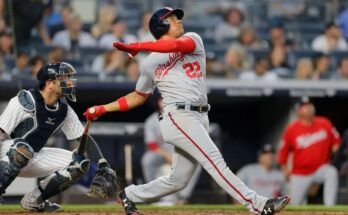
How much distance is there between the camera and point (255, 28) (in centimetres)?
1367

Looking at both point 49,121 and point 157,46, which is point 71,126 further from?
point 157,46

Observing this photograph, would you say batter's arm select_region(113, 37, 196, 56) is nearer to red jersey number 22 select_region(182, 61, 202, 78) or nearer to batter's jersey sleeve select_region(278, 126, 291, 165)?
red jersey number 22 select_region(182, 61, 202, 78)

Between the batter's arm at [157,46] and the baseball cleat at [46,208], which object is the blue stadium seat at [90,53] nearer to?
the baseball cleat at [46,208]

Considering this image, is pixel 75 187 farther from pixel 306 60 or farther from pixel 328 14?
pixel 328 14

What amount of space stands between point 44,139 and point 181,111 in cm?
121

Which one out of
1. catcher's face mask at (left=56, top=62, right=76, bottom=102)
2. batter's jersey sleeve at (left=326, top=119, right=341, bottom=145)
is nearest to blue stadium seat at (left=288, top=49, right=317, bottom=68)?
batter's jersey sleeve at (left=326, top=119, right=341, bottom=145)

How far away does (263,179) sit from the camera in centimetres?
1225

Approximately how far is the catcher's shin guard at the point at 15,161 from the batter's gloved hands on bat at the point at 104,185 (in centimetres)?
55

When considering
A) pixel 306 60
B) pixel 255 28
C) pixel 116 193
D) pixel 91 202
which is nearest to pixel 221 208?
pixel 116 193

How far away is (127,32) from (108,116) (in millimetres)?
1164

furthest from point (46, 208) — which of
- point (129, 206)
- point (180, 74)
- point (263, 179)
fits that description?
point (263, 179)

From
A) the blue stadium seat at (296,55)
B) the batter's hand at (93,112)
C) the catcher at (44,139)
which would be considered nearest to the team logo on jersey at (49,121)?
the catcher at (44,139)

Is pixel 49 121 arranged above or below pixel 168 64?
below

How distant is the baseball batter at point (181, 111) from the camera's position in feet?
22.7
